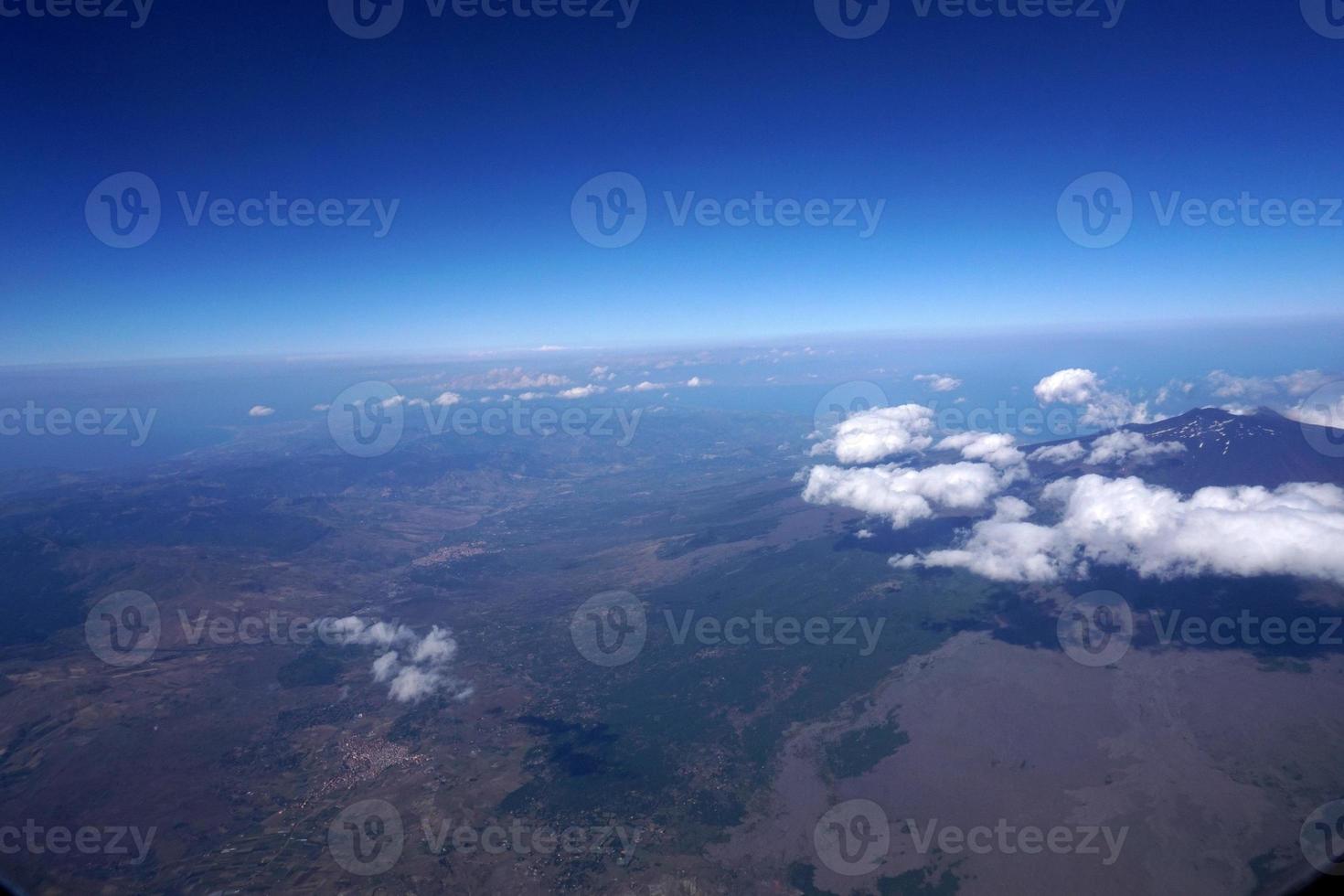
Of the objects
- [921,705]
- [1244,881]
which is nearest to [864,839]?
[921,705]

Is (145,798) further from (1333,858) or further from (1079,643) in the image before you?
(1079,643)

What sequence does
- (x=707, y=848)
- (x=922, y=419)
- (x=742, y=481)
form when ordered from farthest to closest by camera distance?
(x=922, y=419) < (x=742, y=481) < (x=707, y=848)

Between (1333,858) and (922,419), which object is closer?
(1333,858)

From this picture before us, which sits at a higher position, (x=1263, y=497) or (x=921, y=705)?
(x=1263, y=497)

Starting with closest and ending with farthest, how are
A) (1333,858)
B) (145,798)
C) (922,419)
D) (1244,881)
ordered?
(1333,858), (1244,881), (145,798), (922,419)

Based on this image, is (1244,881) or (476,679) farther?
(476,679)

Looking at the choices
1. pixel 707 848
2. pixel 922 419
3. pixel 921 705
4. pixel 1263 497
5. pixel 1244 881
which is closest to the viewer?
pixel 1244 881

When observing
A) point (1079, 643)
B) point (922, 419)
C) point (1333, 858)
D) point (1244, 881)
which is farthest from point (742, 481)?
point (1333, 858)

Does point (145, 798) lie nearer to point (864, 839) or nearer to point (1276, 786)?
point (864, 839)

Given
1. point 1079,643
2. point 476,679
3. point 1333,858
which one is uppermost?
point 1333,858
